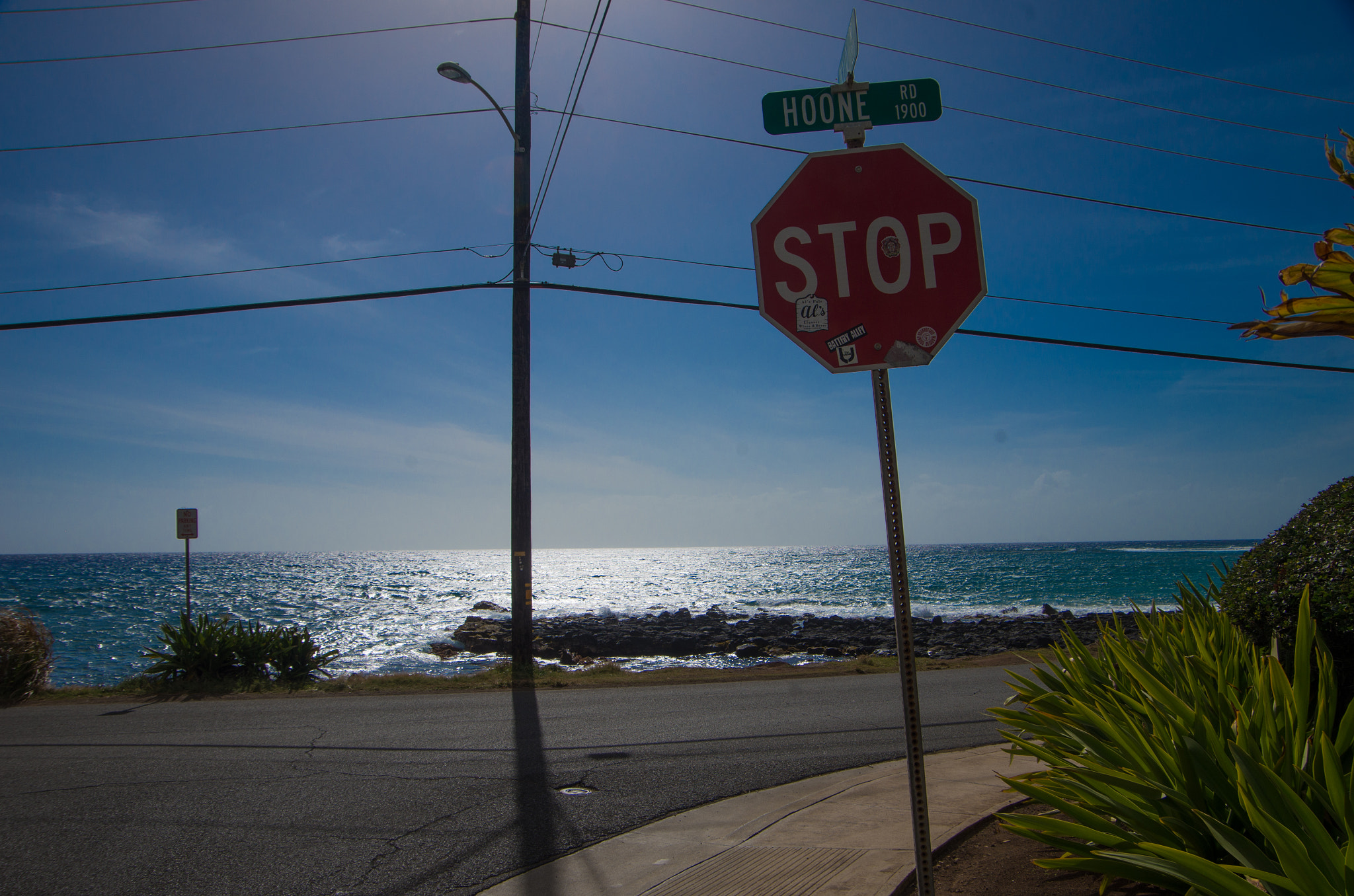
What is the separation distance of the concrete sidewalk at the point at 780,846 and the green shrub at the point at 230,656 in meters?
9.09

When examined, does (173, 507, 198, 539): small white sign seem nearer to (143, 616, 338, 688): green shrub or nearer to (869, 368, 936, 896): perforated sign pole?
(143, 616, 338, 688): green shrub

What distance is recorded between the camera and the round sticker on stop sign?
2.69 metres

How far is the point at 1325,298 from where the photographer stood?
10.9ft

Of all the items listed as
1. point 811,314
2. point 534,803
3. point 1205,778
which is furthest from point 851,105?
point 534,803

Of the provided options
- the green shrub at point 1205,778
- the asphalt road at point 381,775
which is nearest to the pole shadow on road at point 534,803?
the asphalt road at point 381,775

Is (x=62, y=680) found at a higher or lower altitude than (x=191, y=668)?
lower

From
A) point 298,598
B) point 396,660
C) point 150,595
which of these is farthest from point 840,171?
point 150,595

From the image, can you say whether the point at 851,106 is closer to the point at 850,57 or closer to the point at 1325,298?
the point at 850,57

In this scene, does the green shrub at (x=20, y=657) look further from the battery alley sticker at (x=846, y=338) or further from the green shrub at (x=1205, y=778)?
the green shrub at (x=1205, y=778)

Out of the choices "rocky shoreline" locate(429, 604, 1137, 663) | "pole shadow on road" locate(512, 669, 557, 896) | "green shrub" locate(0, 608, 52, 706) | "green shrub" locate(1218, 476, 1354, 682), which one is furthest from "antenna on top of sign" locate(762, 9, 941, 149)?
"rocky shoreline" locate(429, 604, 1137, 663)

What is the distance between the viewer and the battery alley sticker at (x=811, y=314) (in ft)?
8.95

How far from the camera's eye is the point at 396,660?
2594 cm

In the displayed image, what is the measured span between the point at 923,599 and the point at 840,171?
188 ft

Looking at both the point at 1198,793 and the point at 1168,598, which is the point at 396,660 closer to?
the point at 1198,793
